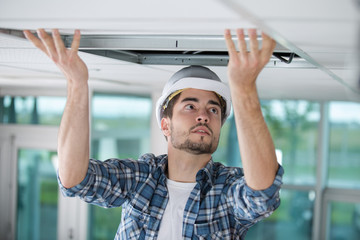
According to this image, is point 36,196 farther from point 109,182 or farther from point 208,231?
point 208,231

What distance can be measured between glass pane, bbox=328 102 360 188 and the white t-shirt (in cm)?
402

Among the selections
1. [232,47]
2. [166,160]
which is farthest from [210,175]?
[232,47]

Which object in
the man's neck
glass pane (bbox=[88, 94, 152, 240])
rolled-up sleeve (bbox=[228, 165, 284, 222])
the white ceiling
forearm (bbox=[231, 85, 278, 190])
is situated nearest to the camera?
the white ceiling

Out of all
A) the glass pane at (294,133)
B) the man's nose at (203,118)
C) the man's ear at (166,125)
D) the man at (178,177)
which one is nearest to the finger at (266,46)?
the man at (178,177)

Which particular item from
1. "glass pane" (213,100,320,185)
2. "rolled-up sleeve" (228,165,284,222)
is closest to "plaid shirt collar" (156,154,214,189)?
"rolled-up sleeve" (228,165,284,222)

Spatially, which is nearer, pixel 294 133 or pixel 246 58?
pixel 246 58

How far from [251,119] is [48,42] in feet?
2.00

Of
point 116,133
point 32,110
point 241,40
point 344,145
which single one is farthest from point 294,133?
point 241,40

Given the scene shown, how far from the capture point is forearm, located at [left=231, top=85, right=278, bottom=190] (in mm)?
1394

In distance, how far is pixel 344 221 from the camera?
5.62 m

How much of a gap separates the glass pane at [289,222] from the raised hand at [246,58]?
4.54m

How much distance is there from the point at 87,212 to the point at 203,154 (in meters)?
3.23

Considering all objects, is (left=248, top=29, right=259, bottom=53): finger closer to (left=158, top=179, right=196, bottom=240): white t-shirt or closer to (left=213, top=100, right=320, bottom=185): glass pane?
(left=158, top=179, right=196, bottom=240): white t-shirt

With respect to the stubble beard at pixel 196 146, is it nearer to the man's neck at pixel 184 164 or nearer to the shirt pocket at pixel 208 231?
the man's neck at pixel 184 164
